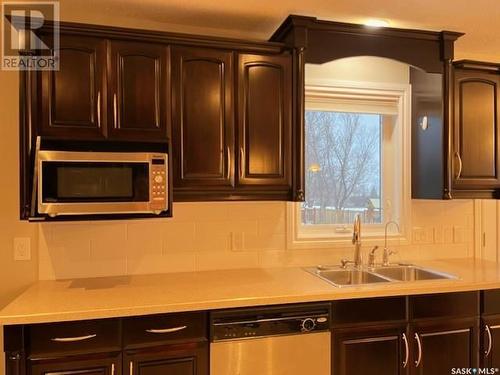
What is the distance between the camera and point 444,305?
2232 millimetres

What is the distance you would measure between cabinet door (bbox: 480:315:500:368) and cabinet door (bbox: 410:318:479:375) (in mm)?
48

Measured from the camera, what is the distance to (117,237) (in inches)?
94.7

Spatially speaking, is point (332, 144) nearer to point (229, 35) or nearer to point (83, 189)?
point (229, 35)

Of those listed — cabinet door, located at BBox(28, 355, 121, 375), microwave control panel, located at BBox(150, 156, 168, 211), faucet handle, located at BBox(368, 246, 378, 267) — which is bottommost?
cabinet door, located at BBox(28, 355, 121, 375)

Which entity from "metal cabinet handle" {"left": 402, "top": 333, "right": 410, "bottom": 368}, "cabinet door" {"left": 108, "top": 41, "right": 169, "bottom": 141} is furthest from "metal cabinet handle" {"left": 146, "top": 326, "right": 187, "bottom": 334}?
"metal cabinet handle" {"left": 402, "top": 333, "right": 410, "bottom": 368}

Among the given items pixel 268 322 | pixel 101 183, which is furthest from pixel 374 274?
pixel 101 183

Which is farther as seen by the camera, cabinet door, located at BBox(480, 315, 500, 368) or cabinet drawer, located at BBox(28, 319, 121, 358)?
cabinet door, located at BBox(480, 315, 500, 368)

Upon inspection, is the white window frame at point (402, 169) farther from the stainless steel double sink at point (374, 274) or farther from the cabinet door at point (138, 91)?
the cabinet door at point (138, 91)

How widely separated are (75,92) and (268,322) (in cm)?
151

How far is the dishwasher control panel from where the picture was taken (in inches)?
75.2

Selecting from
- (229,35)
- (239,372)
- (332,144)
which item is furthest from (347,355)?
(229,35)

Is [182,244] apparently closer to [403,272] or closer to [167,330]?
[167,330]

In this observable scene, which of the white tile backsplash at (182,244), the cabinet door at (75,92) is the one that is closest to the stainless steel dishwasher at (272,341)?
the white tile backsplash at (182,244)

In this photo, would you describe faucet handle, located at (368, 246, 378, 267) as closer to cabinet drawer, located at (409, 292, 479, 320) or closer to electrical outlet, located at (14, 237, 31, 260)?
cabinet drawer, located at (409, 292, 479, 320)
